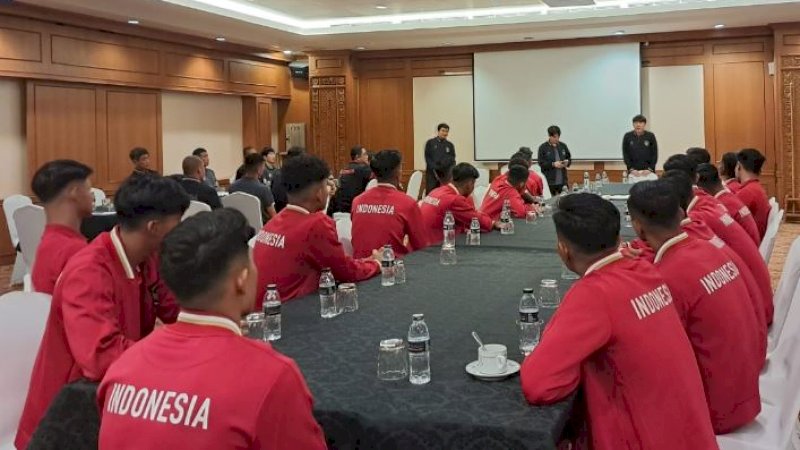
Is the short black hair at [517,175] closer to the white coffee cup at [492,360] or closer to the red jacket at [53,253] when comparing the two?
the red jacket at [53,253]

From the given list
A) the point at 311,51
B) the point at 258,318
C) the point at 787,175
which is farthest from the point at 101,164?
the point at 787,175

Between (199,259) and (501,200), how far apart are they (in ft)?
16.2

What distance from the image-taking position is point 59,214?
2.82 metres

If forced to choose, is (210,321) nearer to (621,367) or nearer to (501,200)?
(621,367)

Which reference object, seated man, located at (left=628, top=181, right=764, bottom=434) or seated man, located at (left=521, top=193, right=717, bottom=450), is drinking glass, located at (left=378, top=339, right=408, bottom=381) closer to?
seated man, located at (left=521, top=193, right=717, bottom=450)

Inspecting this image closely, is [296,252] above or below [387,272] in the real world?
above

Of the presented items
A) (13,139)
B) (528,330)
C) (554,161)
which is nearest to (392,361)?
(528,330)

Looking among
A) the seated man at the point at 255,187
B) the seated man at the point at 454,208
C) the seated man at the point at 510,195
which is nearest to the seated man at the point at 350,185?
the seated man at the point at 255,187

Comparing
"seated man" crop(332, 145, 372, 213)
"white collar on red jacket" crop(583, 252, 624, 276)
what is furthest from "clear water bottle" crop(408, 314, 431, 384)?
"seated man" crop(332, 145, 372, 213)

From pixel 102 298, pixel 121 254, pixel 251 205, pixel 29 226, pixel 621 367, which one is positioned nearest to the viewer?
pixel 621 367

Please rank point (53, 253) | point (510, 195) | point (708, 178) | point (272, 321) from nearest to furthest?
point (272, 321) < point (53, 253) < point (708, 178) < point (510, 195)

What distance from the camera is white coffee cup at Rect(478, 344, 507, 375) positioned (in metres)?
2.05

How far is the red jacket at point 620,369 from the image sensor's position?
180 cm

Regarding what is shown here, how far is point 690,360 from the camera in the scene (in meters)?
1.98
